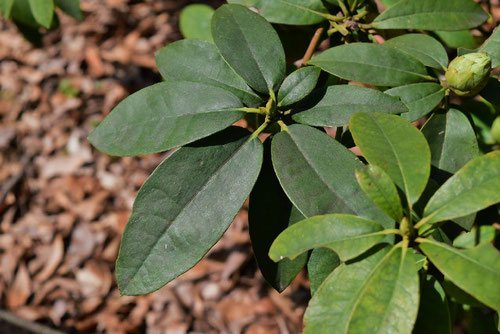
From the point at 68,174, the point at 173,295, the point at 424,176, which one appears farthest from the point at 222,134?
the point at 68,174

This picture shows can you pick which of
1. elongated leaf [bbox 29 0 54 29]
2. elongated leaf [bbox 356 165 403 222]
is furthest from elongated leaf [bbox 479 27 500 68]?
elongated leaf [bbox 29 0 54 29]

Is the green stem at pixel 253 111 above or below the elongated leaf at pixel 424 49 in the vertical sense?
below

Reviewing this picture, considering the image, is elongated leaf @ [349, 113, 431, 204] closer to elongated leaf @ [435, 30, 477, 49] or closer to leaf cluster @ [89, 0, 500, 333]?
leaf cluster @ [89, 0, 500, 333]

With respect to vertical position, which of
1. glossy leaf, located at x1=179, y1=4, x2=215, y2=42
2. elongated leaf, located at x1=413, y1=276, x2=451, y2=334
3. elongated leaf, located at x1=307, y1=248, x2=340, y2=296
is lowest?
glossy leaf, located at x1=179, y1=4, x2=215, y2=42

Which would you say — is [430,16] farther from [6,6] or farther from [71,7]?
[6,6]

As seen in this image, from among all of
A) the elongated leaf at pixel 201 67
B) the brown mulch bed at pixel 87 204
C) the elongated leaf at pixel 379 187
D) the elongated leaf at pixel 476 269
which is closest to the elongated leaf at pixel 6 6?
the elongated leaf at pixel 201 67

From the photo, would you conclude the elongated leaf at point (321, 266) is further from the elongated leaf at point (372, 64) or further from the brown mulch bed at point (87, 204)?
the brown mulch bed at point (87, 204)

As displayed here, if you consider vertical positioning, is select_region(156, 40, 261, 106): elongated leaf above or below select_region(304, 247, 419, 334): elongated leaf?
above
